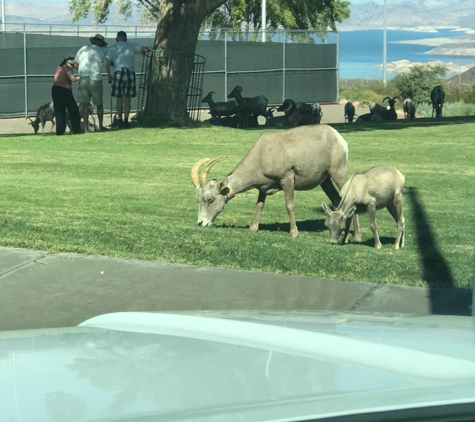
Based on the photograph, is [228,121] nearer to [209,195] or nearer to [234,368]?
[209,195]

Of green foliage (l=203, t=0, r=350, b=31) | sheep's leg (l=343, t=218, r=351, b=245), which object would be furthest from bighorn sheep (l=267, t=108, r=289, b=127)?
green foliage (l=203, t=0, r=350, b=31)

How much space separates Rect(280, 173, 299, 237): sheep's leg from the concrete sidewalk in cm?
183

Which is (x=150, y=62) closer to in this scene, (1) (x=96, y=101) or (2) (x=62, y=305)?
(1) (x=96, y=101)

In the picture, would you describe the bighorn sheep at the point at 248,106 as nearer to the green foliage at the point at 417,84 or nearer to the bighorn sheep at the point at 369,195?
the bighorn sheep at the point at 369,195

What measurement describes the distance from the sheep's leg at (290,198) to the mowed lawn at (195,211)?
0.13 metres

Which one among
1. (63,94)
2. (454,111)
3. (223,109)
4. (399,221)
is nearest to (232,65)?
(223,109)

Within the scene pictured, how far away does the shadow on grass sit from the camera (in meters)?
6.36

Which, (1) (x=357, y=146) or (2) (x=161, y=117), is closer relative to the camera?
(1) (x=357, y=146)

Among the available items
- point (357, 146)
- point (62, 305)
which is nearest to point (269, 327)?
point (62, 305)

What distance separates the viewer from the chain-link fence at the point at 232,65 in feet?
87.9

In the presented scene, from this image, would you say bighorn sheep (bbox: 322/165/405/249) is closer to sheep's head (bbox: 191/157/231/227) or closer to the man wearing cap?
sheep's head (bbox: 191/157/231/227)

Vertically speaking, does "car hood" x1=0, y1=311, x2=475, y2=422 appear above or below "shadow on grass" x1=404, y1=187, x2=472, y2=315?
above

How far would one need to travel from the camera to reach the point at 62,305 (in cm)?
641

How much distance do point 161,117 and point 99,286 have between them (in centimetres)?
1335
